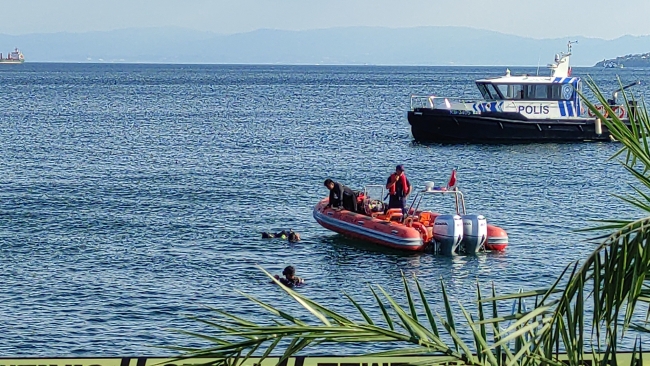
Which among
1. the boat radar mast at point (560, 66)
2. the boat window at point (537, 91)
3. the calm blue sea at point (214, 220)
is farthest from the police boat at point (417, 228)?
the boat radar mast at point (560, 66)

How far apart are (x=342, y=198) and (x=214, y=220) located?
17.7 feet

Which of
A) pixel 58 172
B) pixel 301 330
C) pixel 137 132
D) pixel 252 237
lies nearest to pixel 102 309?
pixel 252 237

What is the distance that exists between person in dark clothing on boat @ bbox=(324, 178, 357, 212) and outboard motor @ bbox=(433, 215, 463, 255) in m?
2.38

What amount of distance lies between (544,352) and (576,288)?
0.25 m

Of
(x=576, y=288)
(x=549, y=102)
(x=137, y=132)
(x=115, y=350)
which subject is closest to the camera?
(x=576, y=288)

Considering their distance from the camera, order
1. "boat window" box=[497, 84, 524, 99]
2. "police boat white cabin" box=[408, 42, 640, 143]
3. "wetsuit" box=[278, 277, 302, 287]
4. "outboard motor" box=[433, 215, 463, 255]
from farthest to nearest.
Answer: "boat window" box=[497, 84, 524, 99] → "police boat white cabin" box=[408, 42, 640, 143] → "outboard motor" box=[433, 215, 463, 255] → "wetsuit" box=[278, 277, 302, 287]

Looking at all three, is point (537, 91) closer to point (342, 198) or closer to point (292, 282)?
point (342, 198)

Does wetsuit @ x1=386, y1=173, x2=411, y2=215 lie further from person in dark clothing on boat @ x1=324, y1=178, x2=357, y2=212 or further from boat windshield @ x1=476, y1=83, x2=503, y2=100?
boat windshield @ x1=476, y1=83, x2=503, y2=100

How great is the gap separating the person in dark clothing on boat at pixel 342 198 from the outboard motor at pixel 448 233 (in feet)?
7.80

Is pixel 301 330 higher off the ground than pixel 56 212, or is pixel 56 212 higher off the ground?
pixel 301 330

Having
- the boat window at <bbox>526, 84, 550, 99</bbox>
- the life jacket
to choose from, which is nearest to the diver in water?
the life jacket

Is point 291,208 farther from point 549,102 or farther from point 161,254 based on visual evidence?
point 549,102

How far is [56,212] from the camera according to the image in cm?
3070

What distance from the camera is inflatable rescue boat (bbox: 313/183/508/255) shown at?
76.6 ft
